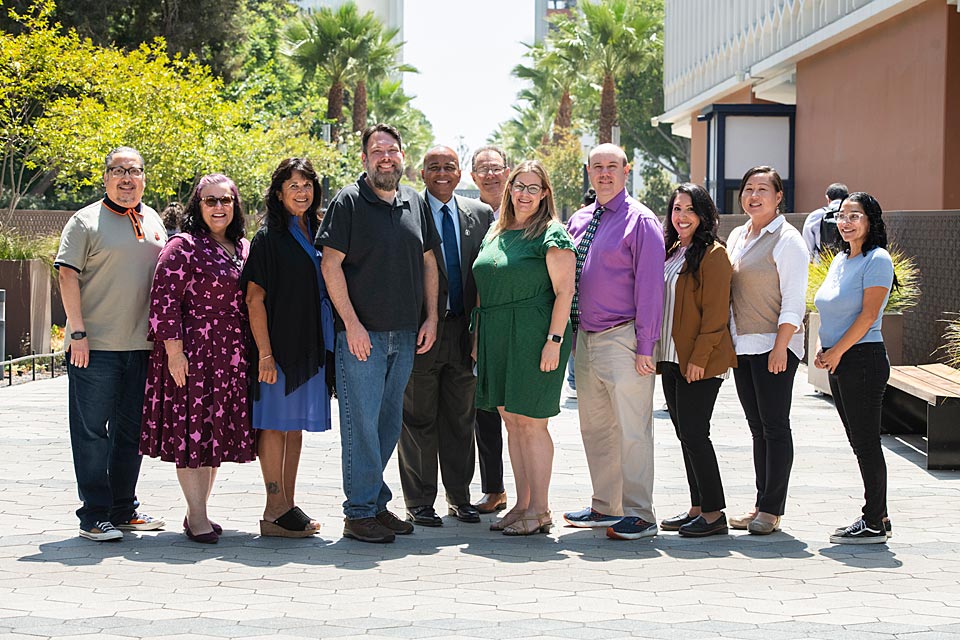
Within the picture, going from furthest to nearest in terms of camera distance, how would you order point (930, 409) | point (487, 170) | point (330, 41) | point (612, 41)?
point (612, 41) → point (330, 41) → point (930, 409) → point (487, 170)

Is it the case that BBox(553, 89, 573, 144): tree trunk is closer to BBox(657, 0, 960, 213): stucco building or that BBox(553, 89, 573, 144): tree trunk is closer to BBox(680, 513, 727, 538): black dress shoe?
BBox(657, 0, 960, 213): stucco building

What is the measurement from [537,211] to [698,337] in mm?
1096

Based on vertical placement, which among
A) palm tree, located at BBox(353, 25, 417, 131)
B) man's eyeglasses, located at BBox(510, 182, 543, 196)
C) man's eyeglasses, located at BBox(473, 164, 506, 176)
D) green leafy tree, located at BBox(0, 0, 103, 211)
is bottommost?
man's eyeglasses, located at BBox(510, 182, 543, 196)

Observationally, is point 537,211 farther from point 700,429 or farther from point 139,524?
point 139,524

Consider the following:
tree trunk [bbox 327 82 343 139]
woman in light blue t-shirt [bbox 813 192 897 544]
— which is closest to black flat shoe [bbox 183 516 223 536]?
woman in light blue t-shirt [bbox 813 192 897 544]

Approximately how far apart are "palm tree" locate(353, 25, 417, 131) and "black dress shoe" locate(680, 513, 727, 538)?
1476 inches

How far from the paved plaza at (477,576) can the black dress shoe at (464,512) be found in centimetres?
5

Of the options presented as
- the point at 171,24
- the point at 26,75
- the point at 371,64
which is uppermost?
the point at 371,64

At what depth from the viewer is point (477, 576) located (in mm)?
5773

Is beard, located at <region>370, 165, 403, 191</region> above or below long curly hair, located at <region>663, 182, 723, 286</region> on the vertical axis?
above

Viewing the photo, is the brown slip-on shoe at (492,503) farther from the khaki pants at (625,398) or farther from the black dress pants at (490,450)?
the khaki pants at (625,398)

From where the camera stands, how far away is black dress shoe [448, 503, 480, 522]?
7.04 meters

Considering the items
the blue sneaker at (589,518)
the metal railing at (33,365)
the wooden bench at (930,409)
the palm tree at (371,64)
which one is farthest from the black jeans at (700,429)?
the palm tree at (371,64)

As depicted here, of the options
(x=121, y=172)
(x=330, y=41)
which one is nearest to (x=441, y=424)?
(x=121, y=172)
